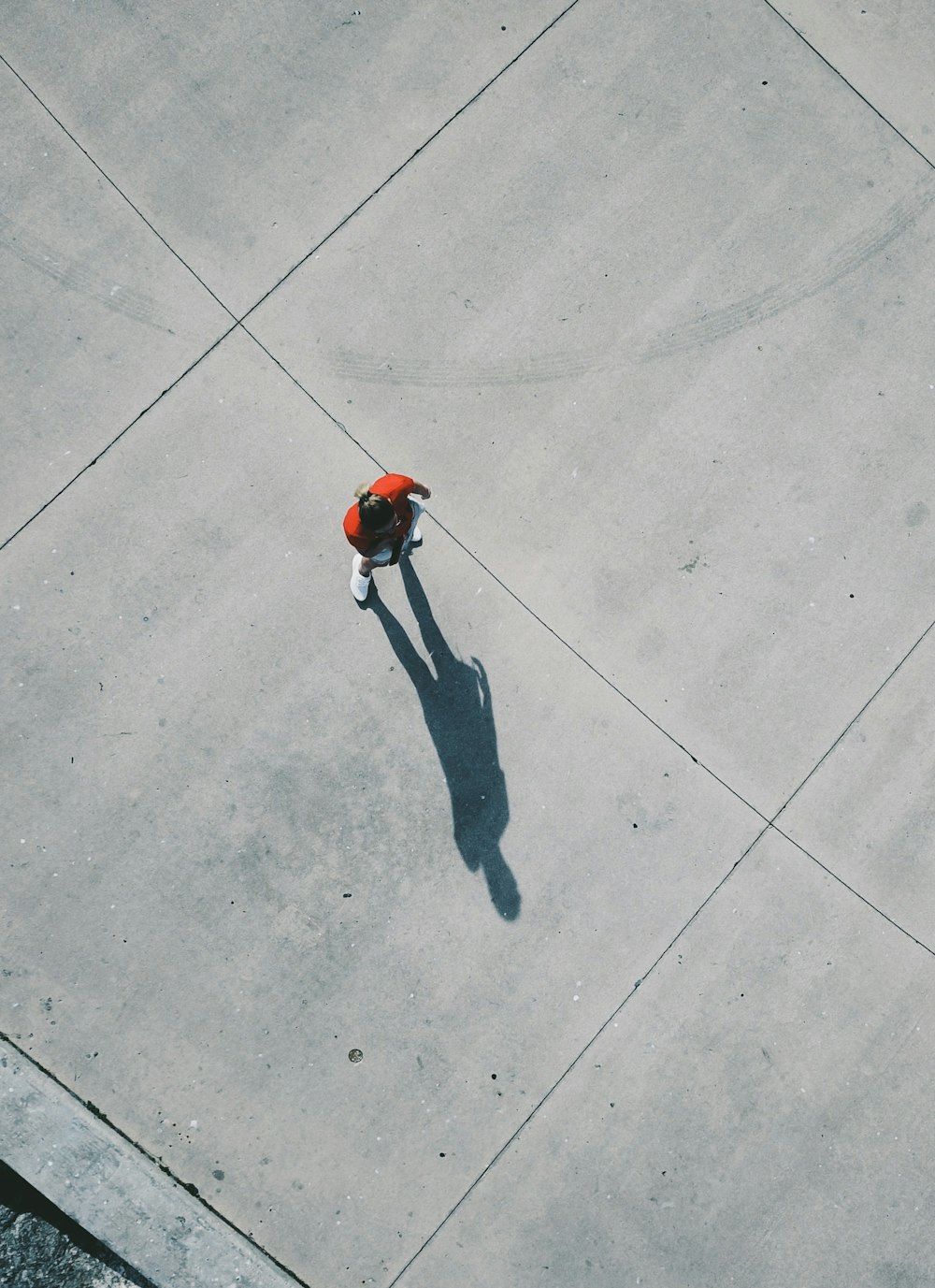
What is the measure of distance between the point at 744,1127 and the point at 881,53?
256 inches

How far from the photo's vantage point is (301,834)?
537 centimetres

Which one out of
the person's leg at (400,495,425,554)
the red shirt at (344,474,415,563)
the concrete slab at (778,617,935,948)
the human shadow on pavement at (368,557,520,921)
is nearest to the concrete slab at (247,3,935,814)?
the concrete slab at (778,617,935,948)

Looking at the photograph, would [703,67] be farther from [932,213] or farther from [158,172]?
[158,172]

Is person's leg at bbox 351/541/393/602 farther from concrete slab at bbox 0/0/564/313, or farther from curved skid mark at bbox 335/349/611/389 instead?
concrete slab at bbox 0/0/564/313

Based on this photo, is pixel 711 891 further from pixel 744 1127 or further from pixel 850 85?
pixel 850 85

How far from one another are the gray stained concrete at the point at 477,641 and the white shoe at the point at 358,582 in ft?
0.38

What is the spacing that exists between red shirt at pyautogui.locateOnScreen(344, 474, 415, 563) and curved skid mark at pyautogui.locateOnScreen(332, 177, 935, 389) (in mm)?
1072

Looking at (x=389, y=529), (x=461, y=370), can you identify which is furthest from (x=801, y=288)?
(x=389, y=529)

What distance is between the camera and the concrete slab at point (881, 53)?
5.94 m

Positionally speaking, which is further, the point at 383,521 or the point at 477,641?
the point at 477,641

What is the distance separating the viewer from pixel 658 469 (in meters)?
5.67

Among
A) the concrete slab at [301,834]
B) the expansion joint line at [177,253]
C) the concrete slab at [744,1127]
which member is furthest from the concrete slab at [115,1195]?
the expansion joint line at [177,253]

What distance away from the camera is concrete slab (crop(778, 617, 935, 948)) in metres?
5.48

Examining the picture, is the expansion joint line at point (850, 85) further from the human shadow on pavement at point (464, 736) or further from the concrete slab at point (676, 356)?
the human shadow on pavement at point (464, 736)
